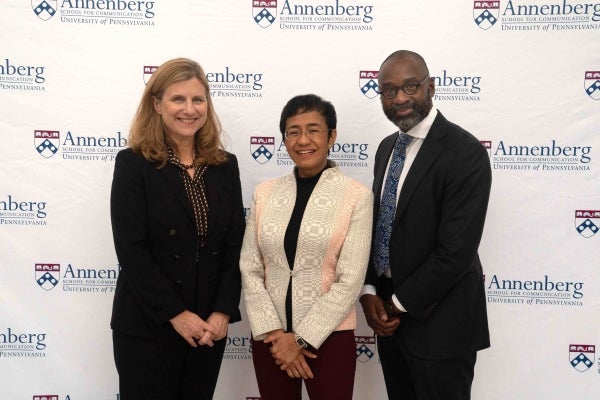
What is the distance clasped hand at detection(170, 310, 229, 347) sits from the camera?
1.79 meters

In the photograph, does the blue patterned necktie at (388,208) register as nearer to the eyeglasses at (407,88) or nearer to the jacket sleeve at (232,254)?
the eyeglasses at (407,88)

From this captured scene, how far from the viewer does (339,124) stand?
2.63m

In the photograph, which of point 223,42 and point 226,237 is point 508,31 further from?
point 226,237

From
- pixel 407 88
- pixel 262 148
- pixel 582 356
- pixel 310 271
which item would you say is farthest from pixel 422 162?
pixel 582 356

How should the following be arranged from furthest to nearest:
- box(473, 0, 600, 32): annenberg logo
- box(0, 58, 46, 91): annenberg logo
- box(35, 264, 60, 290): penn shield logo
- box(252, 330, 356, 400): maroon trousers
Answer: box(35, 264, 60, 290): penn shield logo
box(0, 58, 46, 91): annenberg logo
box(473, 0, 600, 32): annenberg logo
box(252, 330, 356, 400): maroon trousers

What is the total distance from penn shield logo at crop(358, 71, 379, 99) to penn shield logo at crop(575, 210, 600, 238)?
1.24 meters

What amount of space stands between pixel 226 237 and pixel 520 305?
1.69m

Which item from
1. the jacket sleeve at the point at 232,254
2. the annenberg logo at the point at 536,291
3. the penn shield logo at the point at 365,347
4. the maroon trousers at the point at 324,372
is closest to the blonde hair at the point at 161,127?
the jacket sleeve at the point at 232,254

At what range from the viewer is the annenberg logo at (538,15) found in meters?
2.50

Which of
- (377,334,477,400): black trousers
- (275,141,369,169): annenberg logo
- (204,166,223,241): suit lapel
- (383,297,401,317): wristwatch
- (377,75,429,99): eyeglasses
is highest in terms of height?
(377,75,429,99): eyeglasses

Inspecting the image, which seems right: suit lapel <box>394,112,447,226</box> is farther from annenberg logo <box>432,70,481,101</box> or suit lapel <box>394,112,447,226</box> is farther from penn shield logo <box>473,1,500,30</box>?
penn shield logo <box>473,1,500,30</box>

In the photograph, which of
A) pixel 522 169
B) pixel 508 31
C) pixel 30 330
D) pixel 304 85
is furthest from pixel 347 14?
pixel 30 330

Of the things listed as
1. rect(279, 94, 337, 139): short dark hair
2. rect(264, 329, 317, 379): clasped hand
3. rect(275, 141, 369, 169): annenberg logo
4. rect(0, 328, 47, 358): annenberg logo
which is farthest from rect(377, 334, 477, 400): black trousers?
rect(0, 328, 47, 358): annenberg logo

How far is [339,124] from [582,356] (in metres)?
1.80
